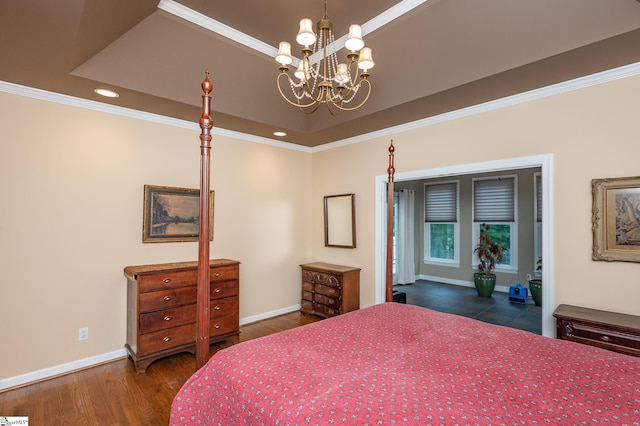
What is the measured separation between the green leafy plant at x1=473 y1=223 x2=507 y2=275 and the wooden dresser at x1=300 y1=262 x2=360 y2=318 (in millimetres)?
3120

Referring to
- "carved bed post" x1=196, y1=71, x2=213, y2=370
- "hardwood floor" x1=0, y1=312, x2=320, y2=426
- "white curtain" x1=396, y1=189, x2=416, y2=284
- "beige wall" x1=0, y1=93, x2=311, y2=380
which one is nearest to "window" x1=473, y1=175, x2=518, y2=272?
"white curtain" x1=396, y1=189, x2=416, y2=284

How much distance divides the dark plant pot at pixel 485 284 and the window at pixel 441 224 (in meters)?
0.93

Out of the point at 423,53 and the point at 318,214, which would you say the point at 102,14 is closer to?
the point at 423,53

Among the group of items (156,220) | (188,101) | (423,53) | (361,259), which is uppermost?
(423,53)

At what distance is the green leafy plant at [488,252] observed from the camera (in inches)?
236

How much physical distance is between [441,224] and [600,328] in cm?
494

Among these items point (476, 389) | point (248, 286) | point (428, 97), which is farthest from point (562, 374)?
point (248, 286)

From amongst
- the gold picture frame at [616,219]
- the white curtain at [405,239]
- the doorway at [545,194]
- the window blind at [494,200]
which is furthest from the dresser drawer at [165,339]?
the window blind at [494,200]

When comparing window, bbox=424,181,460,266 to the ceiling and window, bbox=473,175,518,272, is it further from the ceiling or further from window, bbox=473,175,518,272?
the ceiling

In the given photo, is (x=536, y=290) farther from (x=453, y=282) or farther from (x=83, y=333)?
(x=83, y=333)

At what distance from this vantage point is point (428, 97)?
301 centimetres

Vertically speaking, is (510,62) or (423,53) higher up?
(423,53)

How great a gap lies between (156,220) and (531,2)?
3883 mm

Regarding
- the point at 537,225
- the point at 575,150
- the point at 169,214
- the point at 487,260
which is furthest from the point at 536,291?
the point at 169,214
